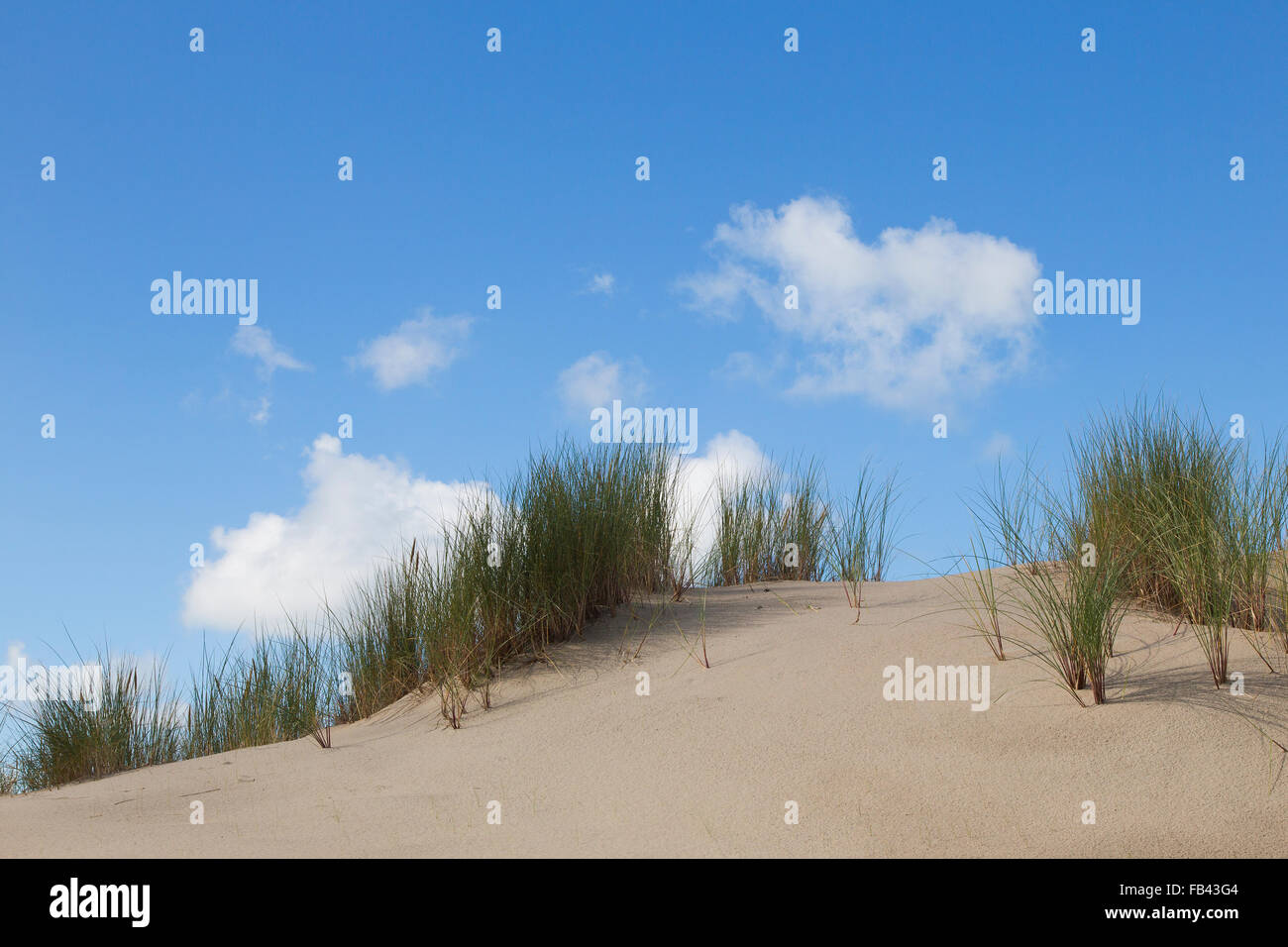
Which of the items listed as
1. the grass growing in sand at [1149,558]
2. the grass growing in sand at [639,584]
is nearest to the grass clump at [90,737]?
the grass growing in sand at [639,584]

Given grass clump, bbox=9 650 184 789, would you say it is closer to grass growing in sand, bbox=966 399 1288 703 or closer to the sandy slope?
the sandy slope

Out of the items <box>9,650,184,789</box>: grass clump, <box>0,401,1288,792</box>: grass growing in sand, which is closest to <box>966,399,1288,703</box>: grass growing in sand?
<box>0,401,1288,792</box>: grass growing in sand

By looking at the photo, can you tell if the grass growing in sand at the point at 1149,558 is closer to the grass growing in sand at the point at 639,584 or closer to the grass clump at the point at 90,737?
the grass growing in sand at the point at 639,584

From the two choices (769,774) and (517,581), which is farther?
(517,581)

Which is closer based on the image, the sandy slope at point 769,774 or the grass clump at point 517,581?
the sandy slope at point 769,774

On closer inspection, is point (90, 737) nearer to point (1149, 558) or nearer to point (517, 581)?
point (517, 581)

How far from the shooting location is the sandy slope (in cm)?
315

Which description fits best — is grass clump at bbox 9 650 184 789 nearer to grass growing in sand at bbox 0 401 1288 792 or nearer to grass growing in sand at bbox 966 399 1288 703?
grass growing in sand at bbox 0 401 1288 792

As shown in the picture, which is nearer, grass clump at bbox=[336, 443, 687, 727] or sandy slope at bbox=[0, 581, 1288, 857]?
sandy slope at bbox=[0, 581, 1288, 857]

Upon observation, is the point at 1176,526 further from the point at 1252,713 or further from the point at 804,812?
the point at 804,812

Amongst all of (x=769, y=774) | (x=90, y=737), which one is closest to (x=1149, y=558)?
(x=769, y=774)

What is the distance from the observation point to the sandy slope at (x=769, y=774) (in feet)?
10.3

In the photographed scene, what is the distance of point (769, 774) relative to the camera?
141 inches
